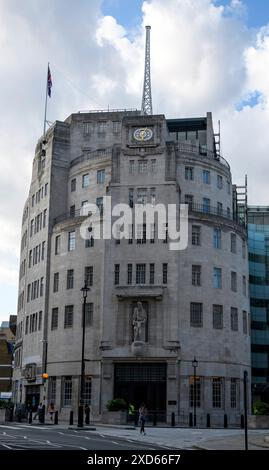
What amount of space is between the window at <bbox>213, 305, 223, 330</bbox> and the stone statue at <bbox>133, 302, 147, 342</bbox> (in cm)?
732

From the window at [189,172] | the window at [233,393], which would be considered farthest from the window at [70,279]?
the window at [233,393]

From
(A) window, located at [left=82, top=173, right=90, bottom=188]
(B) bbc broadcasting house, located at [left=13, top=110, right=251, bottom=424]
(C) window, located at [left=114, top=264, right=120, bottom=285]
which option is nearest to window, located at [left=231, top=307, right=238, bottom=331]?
(B) bbc broadcasting house, located at [left=13, top=110, right=251, bottom=424]

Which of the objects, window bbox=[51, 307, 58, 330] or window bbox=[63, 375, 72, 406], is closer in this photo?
window bbox=[63, 375, 72, 406]

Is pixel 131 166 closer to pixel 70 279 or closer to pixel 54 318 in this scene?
pixel 70 279

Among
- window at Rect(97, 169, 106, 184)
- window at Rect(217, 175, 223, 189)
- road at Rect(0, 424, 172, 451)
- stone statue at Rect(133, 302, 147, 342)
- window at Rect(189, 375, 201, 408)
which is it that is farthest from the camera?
window at Rect(217, 175, 223, 189)

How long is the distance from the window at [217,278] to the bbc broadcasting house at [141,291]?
14 cm

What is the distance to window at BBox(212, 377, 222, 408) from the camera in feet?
202

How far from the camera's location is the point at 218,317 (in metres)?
64.4

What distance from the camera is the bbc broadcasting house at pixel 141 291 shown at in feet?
199

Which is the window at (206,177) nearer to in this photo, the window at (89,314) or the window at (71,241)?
the window at (71,241)

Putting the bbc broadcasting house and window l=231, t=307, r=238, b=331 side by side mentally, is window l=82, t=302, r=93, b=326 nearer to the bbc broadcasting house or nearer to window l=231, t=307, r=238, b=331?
the bbc broadcasting house

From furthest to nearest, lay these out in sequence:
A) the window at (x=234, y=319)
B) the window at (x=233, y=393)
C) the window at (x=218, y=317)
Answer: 1. the window at (x=234, y=319)
2. the window at (x=218, y=317)
3. the window at (x=233, y=393)

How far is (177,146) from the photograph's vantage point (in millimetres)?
67625
